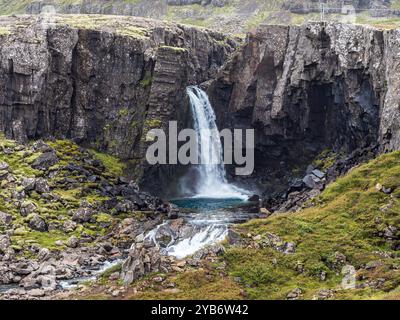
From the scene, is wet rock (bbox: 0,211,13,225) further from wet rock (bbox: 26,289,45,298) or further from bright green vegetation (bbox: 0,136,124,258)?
wet rock (bbox: 26,289,45,298)

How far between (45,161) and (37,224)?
16310 millimetres

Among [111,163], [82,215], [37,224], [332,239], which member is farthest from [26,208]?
[332,239]

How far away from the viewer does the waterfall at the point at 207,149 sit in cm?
10031

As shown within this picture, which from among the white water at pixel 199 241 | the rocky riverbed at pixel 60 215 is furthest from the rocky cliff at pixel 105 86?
the white water at pixel 199 241

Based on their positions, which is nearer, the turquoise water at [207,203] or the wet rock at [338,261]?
the wet rock at [338,261]

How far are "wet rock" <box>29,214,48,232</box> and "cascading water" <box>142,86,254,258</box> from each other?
12.1m

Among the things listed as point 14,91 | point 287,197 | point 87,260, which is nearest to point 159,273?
point 87,260

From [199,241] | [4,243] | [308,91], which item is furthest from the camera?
[308,91]

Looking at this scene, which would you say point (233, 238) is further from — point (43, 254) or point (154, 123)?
point (154, 123)

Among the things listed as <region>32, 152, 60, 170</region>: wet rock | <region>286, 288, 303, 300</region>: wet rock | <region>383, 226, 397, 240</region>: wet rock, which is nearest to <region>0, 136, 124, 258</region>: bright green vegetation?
<region>32, 152, 60, 170</region>: wet rock

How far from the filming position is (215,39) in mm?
134000

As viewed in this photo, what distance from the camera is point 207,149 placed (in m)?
101

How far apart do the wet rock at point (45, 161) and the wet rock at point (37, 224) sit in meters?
14.1

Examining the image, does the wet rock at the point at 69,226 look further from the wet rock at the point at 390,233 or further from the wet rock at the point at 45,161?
the wet rock at the point at 390,233
